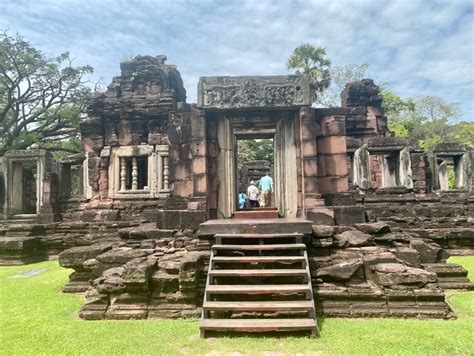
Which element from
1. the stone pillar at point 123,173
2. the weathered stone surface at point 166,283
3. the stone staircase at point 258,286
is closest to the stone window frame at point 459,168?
the stone staircase at point 258,286

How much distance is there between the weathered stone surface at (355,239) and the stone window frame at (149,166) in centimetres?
931

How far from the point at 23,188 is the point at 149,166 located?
230 inches

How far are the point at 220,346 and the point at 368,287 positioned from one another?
2.51m

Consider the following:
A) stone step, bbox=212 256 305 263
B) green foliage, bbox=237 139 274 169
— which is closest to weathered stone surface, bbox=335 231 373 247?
stone step, bbox=212 256 305 263

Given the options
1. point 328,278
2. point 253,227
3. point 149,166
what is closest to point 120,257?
point 253,227

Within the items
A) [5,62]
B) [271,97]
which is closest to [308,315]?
[271,97]

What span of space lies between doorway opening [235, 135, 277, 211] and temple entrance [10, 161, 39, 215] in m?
8.93

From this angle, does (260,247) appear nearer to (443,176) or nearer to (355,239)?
(355,239)

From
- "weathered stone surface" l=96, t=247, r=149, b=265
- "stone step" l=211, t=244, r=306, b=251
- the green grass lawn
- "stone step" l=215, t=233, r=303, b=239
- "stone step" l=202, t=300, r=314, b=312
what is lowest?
the green grass lawn

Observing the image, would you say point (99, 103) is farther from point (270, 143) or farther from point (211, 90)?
point (270, 143)

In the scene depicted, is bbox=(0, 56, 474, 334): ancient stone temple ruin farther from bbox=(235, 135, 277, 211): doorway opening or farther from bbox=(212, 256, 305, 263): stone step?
bbox=(235, 135, 277, 211): doorway opening

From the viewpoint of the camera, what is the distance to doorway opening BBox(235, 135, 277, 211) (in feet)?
37.1

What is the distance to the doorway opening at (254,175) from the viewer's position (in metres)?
11.3

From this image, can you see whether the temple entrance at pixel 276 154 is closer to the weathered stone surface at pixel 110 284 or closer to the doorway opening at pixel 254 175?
the doorway opening at pixel 254 175
